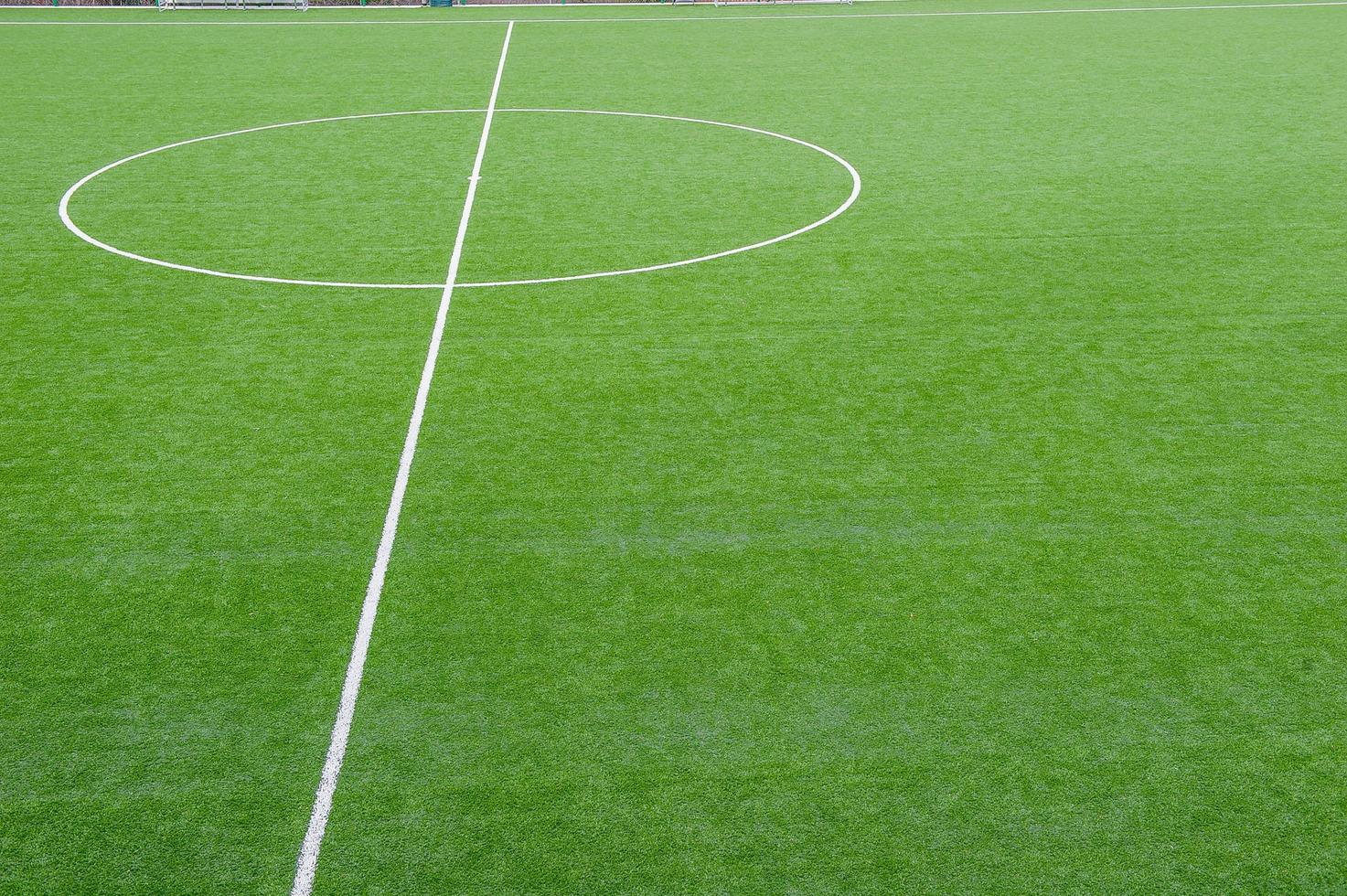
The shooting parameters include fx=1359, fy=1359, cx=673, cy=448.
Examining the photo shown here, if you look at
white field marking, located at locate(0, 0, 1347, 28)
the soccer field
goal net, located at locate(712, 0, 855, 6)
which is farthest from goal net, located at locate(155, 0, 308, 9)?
the soccer field

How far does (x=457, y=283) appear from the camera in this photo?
10.7 meters

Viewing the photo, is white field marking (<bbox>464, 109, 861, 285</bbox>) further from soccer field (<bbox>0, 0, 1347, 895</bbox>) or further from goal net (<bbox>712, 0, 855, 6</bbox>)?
goal net (<bbox>712, 0, 855, 6</bbox>)

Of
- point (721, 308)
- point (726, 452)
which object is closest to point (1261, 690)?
point (726, 452)

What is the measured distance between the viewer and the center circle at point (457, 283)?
10.8 m

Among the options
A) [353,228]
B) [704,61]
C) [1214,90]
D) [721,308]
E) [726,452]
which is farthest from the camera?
[704,61]

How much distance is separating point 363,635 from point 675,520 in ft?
5.87

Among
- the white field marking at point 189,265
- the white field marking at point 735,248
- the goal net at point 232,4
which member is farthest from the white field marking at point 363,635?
the goal net at point 232,4

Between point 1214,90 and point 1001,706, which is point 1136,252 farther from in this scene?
point 1214,90

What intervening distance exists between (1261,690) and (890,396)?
3365 mm

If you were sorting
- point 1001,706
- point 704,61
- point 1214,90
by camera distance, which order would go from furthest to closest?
point 704,61 → point 1214,90 → point 1001,706

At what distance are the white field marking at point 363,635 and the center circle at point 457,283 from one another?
0.75 meters

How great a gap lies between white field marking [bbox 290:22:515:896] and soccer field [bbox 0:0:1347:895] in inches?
1.0

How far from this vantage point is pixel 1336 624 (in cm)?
626

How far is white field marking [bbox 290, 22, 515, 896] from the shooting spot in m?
4.88
